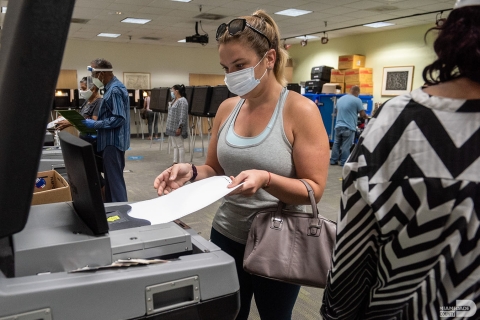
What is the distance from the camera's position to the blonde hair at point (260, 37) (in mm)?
1023

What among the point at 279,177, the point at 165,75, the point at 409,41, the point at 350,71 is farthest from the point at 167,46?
the point at 279,177

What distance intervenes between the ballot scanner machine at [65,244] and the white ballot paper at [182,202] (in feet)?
0.08

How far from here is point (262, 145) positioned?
39.5 inches

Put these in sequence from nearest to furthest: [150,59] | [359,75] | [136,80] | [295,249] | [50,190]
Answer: [295,249] < [50,190] < [359,75] < [136,80] < [150,59]

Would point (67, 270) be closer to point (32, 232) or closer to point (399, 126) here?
point (32, 232)

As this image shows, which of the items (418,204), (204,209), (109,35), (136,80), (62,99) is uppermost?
(109,35)

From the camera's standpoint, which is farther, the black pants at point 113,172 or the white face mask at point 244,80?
the black pants at point 113,172

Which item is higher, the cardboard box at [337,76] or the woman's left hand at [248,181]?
the cardboard box at [337,76]

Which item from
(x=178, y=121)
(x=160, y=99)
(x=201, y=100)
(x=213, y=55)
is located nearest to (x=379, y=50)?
(x=213, y=55)

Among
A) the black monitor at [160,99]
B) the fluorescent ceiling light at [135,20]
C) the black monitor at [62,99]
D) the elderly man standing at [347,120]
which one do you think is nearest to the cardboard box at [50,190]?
the elderly man standing at [347,120]

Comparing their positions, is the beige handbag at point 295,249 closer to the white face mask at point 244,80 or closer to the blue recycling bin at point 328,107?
the white face mask at point 244,80

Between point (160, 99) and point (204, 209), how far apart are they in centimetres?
506

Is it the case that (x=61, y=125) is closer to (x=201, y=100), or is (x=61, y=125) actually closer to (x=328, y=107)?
(x=201, y=100)

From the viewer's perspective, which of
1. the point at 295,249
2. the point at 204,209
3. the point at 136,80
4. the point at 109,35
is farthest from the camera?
the point at 136,80
